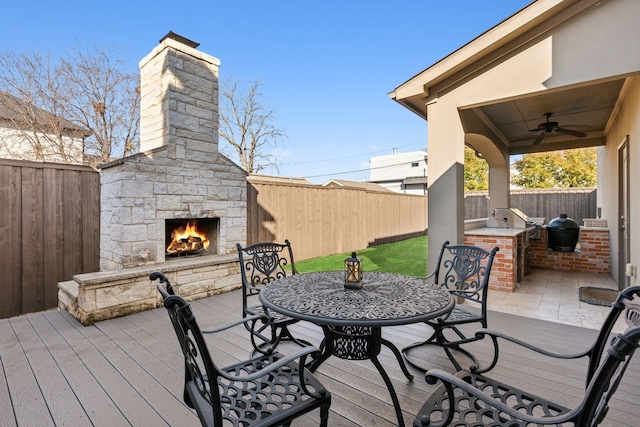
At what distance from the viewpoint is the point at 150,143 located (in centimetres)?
461

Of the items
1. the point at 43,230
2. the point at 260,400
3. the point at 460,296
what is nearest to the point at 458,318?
the point at 460,296

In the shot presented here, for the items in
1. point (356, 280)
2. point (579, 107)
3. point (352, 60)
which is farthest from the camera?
point (352, 60)

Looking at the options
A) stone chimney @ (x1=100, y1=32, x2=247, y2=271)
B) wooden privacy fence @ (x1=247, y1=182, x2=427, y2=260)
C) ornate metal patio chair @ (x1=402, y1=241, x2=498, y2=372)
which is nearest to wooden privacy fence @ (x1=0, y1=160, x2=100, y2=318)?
stone chimney @ (x1=100, y1=32, x2=247, y2=271)

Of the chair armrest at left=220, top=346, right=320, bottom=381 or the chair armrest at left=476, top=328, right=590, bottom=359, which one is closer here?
the chair armrest at left=220, top=346, right=320, bottom=381

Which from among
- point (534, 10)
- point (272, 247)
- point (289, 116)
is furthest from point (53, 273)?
point (289, 116)

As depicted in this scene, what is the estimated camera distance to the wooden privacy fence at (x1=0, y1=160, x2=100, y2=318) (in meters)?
3.83

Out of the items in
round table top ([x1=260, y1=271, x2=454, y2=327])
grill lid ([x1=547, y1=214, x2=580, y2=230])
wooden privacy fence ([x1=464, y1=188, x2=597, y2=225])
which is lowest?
round table top ([x1=260, y1=271, x2=454, y2=327])

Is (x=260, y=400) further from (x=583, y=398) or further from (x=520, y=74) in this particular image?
(x=520, y=74)

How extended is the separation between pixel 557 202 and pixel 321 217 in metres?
9.64

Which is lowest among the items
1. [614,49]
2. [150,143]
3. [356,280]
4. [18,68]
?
[356,280]

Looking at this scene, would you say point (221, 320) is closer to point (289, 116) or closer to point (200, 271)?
point (200, 271)

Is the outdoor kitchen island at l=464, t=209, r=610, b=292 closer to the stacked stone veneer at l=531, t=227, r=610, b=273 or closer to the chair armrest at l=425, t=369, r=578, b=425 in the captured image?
the stacked stone veneer at l=531, t=227, r=610, b=273

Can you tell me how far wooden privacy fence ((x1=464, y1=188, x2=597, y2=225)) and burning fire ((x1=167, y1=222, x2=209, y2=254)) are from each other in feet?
33.9

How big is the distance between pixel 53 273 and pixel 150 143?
7.18ft
